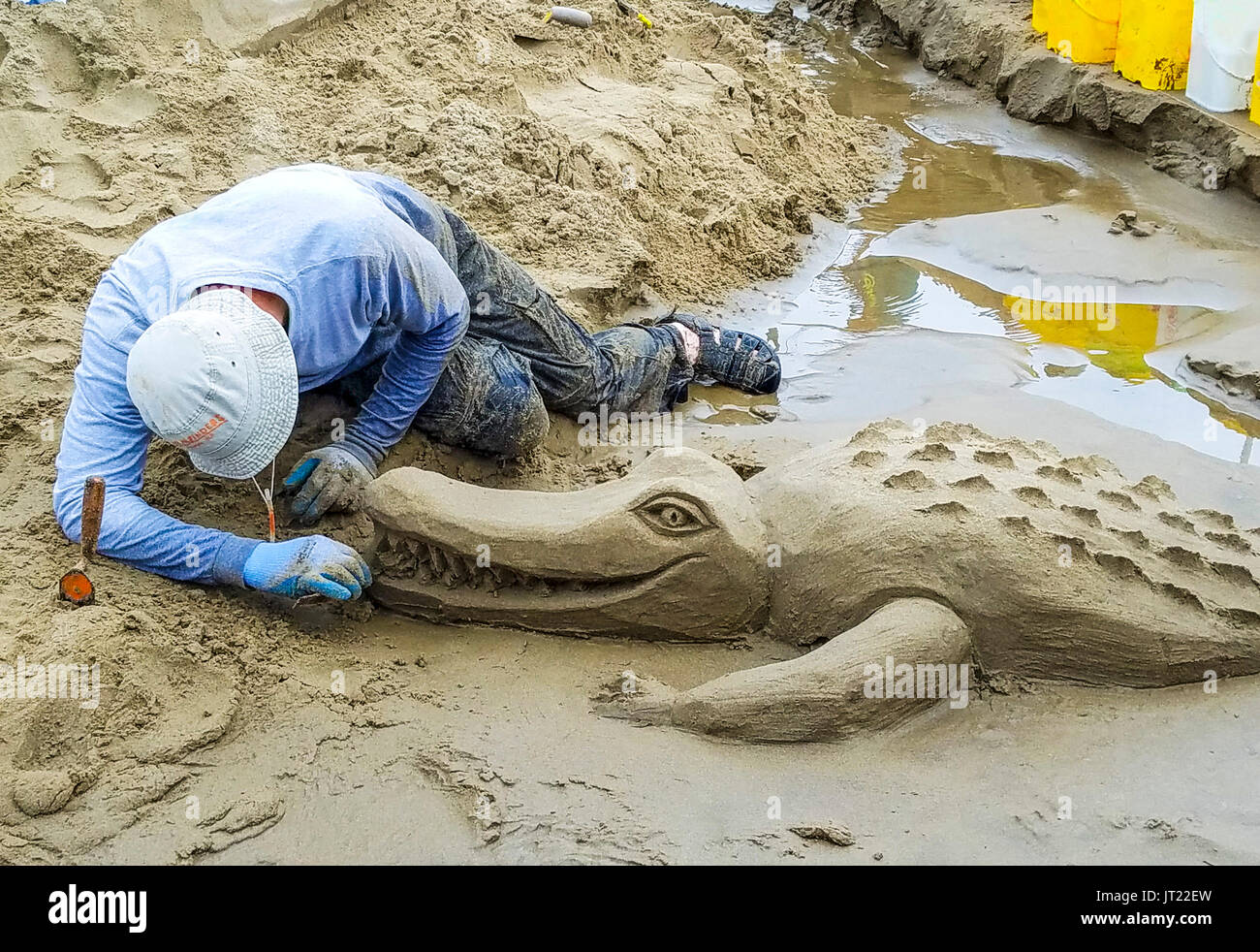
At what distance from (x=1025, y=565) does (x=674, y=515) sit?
77 centimetres

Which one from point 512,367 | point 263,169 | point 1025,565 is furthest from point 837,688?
point 263,169

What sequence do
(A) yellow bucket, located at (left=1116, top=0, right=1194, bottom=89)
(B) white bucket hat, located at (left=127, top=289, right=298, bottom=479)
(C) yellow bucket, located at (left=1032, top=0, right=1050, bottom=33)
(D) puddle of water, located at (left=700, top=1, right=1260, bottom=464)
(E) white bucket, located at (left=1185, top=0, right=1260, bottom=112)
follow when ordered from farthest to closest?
(C) yellow bucket, located at (left=1032, top=0, right=1050, bottom=33)
(A) yellow bucket, located at (left=1116, top=0, right=1194, bottom=89)
(E) white bucket, located at (left=1185, top=0, right=1260, bottom=112)
(D) puddle of water, located at (left=700, top=1, right=1260, bottom=464)
(B) white bucket hat, located at (left=127, top=289, right=298, bottom=479)

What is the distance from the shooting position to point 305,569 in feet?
8.78

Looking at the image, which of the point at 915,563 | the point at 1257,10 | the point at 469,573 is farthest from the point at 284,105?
the point at 1257,10

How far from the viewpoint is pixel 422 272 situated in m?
2.92

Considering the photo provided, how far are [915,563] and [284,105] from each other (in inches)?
137

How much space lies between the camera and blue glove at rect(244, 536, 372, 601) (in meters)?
2.67

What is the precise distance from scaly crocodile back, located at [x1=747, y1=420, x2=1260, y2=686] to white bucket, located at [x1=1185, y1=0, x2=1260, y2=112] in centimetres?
356

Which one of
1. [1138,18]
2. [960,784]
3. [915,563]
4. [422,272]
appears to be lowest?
[960,784]

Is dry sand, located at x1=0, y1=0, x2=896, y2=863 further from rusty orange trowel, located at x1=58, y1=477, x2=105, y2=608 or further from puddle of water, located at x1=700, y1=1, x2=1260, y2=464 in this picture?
puddle of water, located at x1=700, y1=1, x2=1260, y2=464

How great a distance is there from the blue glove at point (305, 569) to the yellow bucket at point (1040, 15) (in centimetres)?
579

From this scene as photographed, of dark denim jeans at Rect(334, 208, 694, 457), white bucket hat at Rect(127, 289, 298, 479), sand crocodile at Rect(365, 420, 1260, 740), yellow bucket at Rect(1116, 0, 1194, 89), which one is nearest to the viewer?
white bucket hat at Rect(127, 289, 298, 479)

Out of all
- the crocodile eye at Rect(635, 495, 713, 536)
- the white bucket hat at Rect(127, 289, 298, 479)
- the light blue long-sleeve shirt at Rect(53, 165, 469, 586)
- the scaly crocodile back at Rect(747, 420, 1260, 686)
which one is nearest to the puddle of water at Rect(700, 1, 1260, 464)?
the scaly crocodile back at Rect(747, 420, 1260, 686)

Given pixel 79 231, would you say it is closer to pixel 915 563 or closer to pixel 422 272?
pixel 422 272
